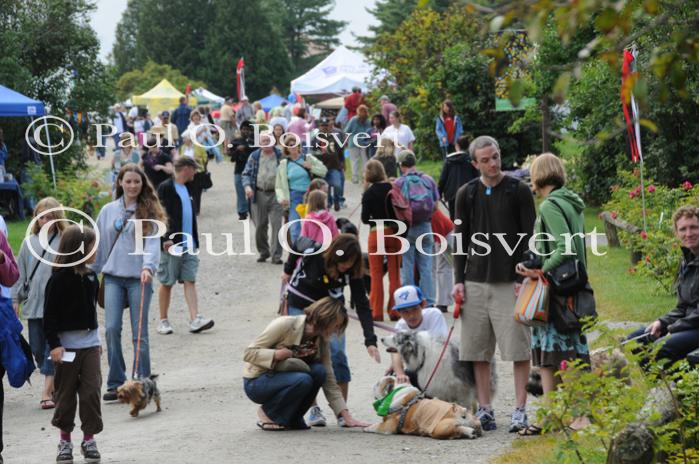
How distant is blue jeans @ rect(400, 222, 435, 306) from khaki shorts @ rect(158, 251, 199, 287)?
2406 millimetres

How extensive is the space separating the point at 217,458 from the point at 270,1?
345ft

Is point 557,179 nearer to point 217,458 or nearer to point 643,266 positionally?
point 217,458

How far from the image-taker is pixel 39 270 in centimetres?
1034

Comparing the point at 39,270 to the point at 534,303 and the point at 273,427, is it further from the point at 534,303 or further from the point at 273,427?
the point at 534,303

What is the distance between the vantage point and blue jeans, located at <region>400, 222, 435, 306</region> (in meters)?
13.7

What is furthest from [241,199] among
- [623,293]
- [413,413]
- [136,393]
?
[413,413]

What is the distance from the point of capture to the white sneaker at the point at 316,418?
30.2ft

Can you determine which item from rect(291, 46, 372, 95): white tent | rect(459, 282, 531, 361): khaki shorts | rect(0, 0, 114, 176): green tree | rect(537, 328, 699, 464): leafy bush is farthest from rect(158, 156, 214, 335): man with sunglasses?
rect(291, 46, 372, 95): white tent

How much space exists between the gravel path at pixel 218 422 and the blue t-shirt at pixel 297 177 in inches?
84.2

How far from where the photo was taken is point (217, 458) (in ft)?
26.9

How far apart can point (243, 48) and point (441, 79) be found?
66.6 metres

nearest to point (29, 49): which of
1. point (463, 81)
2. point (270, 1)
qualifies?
point (463, 81)

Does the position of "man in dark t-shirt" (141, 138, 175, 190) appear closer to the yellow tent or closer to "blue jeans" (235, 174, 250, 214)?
"blue jeans" (235, 174, 250, 214)

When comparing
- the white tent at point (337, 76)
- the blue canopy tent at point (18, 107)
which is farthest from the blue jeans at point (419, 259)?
the white tent at point (337, 76)
